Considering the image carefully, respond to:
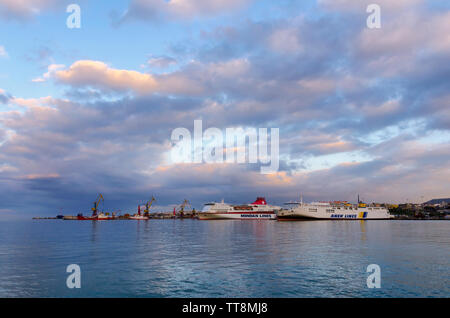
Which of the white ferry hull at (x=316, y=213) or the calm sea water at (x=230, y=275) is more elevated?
the calm sea water at (x=230, y=275)

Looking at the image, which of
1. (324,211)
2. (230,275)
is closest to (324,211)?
(324,211)

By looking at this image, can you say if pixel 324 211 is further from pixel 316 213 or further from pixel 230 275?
pixel 230 275

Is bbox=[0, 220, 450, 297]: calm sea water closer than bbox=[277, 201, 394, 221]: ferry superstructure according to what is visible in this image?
Yes

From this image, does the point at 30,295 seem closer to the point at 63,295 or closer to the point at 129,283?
the point at 63,295

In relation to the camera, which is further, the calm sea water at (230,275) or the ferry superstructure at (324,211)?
the ferry superstructure at (324,211)

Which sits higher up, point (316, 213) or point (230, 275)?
point (230, 275)

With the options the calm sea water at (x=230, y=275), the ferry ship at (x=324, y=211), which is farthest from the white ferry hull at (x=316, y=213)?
the calm sea water at (x=230, y=275)

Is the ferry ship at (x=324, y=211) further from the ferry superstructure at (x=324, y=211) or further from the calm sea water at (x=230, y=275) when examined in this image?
the calm sea water at (x=230, y=275)

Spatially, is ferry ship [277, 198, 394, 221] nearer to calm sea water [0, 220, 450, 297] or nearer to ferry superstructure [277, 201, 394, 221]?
ferry superstructure [277, 201, 394, 221]

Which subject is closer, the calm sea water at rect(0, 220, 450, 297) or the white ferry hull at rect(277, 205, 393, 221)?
the calm sea water at rect(0, 220, 450, 297)

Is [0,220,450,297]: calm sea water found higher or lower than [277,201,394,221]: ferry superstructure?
higher

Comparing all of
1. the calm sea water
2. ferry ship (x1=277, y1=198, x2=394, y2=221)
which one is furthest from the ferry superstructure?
the calm sea water

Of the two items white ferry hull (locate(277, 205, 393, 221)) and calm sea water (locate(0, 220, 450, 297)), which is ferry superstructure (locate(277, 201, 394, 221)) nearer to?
white ferry hull (locate(277, 205, 393, 221))

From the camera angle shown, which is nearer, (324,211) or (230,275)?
(230,275)
